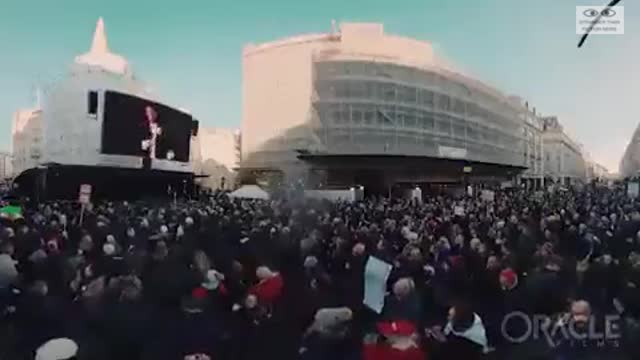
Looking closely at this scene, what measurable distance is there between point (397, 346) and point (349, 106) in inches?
1972

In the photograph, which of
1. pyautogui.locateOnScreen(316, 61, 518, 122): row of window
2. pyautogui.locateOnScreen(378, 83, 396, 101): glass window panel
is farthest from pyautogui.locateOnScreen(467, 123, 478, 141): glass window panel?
pyautogui.locateOnScreen(378, 83, 396, 101): glass window panel

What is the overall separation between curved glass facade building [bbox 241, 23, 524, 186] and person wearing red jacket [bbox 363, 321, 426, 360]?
3799cm

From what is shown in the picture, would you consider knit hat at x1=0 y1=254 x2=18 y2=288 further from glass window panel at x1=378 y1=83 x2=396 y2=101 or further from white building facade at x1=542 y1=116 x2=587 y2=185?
white building facade at x1=542 y1=116 x2=587 y2=185

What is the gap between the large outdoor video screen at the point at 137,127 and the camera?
1373 inches

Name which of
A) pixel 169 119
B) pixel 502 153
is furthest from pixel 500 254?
pixel 502 153

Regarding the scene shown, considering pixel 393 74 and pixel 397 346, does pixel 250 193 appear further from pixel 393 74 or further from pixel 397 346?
pixel 397 346

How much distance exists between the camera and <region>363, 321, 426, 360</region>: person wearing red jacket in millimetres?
4773

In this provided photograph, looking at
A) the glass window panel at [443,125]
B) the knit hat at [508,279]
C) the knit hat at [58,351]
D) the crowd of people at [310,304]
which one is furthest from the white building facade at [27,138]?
the knit hat at [58,351]

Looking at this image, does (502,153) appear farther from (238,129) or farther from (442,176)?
(238,129)

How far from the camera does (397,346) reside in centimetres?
481

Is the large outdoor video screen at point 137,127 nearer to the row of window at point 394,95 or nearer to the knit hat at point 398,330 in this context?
the row of window at point 394,95

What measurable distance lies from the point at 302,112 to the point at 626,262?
4507 centimetres

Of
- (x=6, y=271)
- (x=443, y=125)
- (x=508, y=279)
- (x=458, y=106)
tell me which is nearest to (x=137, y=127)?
(x=6, y=271)

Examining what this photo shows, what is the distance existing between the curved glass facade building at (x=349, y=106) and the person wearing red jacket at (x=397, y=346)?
38.0 meters
